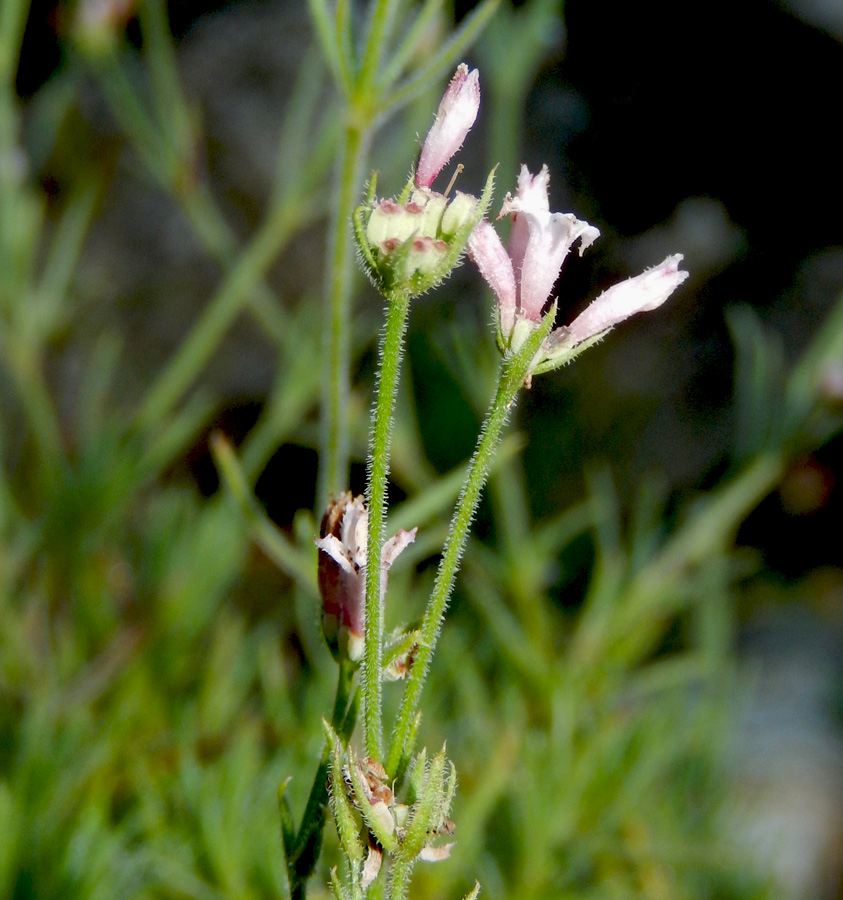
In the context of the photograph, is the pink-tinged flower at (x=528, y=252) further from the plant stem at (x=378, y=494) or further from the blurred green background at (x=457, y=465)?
the blurred green background at (x=457, y=465)

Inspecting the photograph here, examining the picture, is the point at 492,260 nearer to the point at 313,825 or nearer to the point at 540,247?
the point at 540,247

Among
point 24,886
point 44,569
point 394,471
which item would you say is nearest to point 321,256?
point 394,471

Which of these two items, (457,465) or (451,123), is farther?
(457,465)

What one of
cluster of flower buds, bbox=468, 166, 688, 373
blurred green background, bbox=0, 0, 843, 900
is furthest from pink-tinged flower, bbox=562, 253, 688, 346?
blurred green background, bbox=0, 0, 843, 900

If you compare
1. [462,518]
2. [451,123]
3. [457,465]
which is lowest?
[457,465]

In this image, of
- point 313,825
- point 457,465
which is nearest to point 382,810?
point 313,825

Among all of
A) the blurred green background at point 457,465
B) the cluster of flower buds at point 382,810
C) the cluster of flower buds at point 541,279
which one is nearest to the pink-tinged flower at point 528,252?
the cluster of flower buds at point 541,279
